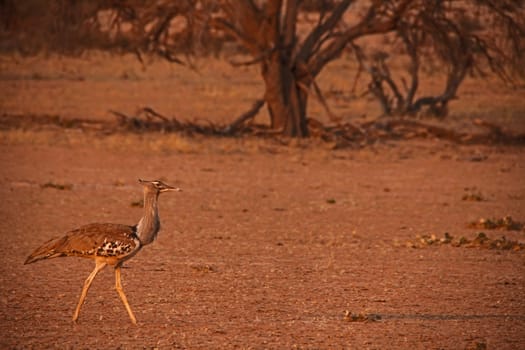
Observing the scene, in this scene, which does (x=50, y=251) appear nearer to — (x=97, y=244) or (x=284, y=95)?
(x=97, y=244)

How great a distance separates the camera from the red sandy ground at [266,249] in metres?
7.39

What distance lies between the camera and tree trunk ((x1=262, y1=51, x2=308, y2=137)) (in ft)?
70.3

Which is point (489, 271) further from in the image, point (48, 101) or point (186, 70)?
point (186, 70)

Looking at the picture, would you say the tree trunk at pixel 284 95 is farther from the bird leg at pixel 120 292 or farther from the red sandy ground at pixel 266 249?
the bird leg at pixel 120 292

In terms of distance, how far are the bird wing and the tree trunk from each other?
575 inches

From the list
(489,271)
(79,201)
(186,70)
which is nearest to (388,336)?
(489,271)

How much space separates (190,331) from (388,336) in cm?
143

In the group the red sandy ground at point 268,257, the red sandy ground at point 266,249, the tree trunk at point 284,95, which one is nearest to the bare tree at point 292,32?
the tree trunk at point 284,95

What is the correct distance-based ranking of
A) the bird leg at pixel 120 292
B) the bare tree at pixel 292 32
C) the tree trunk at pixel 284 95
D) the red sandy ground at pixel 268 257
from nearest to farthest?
the bird leg at pixel 120 292 < the red sandy ground at pixel 268 257 < the bare tree at pixel 292 32 < the tree trunk at pixel 284 95

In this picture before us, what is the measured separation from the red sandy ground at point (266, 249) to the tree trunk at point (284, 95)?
1.22 meters

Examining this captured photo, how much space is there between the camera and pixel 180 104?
98.0 ft

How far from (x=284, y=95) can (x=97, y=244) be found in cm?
1497

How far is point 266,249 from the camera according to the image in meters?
11.0

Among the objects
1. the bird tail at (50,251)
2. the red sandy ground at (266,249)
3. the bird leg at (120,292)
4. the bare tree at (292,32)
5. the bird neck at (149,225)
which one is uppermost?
the bare tree at (292,32)
